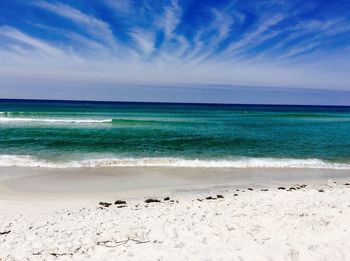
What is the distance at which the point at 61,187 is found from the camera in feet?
32.8

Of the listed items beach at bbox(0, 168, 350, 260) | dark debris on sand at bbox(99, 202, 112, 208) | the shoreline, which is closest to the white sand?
beach at bbox(0, 168, 350, 260)

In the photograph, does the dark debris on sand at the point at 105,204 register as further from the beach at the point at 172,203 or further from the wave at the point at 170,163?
the wave at the point at 170,163

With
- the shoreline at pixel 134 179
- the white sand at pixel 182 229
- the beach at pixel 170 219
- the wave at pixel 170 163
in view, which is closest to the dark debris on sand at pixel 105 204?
the beach at pixel 170 219

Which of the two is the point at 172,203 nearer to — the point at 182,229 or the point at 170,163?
the point at 182,229

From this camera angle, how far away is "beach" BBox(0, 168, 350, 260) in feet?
16.5

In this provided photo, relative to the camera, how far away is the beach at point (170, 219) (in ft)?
16.5

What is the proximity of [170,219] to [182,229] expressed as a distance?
70 centimetres

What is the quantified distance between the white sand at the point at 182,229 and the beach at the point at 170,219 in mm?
18

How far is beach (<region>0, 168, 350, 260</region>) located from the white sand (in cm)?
2

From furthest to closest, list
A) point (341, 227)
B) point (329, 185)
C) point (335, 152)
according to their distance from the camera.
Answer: point (335, 152)
point (329, 185)
point (341, 227)

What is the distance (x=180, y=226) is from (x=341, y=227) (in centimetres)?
313

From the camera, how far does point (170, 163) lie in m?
14.1

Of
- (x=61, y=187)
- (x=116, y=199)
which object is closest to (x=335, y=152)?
(x=116, y=199)

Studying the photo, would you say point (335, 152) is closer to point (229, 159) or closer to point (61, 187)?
point (229, 159)
